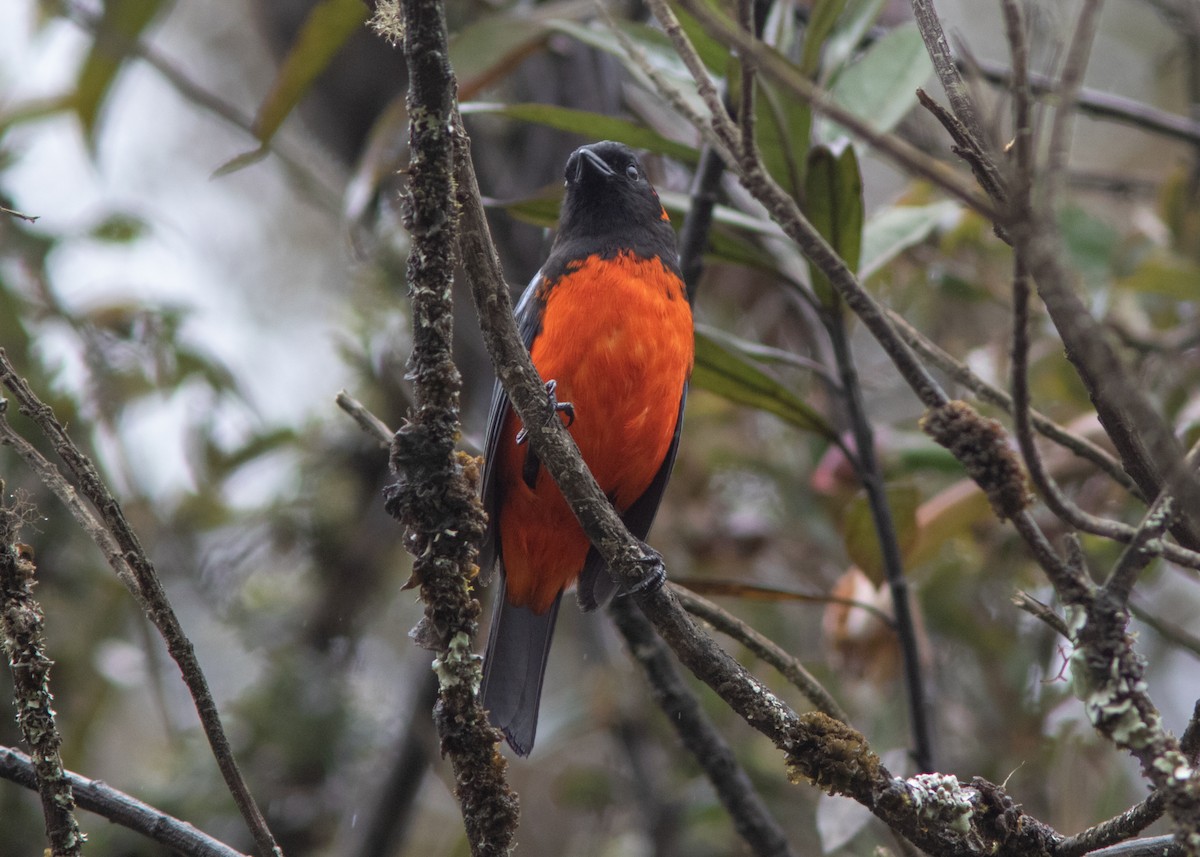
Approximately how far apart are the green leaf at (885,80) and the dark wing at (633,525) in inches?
39.5

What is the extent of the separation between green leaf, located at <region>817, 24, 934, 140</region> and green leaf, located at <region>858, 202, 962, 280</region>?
0.28m

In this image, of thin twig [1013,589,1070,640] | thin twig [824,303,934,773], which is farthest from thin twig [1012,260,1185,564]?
thin twig [824,303,934,773]

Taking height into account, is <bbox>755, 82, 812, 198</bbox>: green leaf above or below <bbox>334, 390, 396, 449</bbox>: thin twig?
above

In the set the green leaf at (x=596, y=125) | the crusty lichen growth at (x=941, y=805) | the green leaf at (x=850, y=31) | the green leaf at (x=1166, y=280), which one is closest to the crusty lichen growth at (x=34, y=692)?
the crusty lichen growth at (x=941, y=805)

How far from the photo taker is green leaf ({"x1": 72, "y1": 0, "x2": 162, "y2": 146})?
164 inches

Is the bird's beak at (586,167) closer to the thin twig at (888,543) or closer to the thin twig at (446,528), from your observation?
the thin twig at (888,543)

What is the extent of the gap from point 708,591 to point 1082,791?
1.44 meters

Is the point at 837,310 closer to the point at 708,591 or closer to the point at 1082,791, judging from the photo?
the point at 708,591

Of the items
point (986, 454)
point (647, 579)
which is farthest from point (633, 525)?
point (986, 454)

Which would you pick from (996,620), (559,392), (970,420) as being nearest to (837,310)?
(559,392)

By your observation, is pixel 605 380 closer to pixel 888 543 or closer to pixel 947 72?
pixel 888 543

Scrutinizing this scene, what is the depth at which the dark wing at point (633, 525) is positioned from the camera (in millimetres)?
3660

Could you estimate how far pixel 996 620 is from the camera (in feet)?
16.0

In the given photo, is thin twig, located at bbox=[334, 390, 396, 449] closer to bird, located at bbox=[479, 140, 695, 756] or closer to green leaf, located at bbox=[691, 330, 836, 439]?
bird, located at bbox=[479, 140, 695, 756]
